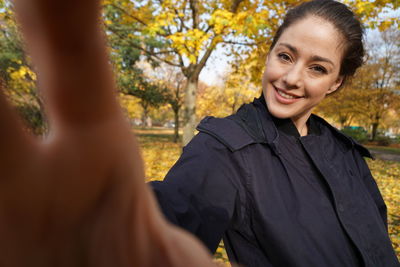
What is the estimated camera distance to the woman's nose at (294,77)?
5.12ft

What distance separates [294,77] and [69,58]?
4.94ft

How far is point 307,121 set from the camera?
6.48ft

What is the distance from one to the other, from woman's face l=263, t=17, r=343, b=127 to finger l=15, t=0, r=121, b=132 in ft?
4.72

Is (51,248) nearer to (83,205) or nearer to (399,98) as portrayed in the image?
(83,205)

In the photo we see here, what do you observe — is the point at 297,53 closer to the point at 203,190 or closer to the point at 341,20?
the point at 341,20

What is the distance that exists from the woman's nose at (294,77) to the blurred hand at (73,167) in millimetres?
1425

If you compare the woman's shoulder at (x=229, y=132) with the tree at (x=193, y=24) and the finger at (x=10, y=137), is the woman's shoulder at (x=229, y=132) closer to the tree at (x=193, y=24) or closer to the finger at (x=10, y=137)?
the finger at (x=10, y=137)

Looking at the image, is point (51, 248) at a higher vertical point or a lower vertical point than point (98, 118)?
lower

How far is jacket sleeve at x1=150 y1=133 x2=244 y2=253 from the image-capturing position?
38.2 inches

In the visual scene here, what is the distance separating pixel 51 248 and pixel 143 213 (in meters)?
0.11

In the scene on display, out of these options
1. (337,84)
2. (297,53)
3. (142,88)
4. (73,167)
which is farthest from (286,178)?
(142,88)

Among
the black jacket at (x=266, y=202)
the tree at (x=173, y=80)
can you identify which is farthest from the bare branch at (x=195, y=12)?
the tree at (x=173, y=80)

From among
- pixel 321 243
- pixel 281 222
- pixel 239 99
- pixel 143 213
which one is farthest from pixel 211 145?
pixel 239 99

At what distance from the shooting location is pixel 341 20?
1612mm
